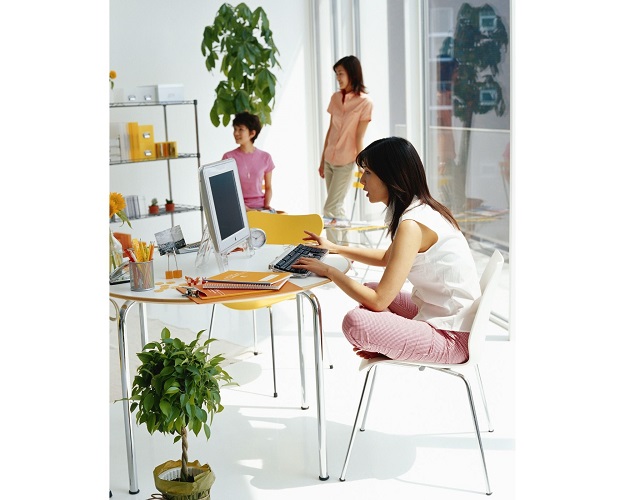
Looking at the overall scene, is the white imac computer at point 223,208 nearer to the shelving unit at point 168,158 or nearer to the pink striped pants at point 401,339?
the pink striped pants at point 401,339

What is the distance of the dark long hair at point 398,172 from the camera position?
9.73 feet

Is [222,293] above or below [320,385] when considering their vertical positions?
above

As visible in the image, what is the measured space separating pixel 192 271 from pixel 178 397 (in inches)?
29.2

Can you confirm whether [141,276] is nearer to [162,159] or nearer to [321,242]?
[321,242]

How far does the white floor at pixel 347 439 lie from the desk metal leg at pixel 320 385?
0.22 ft

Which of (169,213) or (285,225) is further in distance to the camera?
(169,213)

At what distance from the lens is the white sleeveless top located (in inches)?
115

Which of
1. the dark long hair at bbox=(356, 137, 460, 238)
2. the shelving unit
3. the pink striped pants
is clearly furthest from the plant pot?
the shelving unit

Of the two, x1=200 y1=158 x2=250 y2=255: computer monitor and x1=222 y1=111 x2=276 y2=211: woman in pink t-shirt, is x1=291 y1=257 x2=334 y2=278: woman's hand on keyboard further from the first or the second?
x1=222 y1=111 x2=276 y2=211: woman in pink t-shirt

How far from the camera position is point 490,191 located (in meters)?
4.87

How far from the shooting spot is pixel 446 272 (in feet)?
9.64

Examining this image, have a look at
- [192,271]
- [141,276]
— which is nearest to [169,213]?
[192,271]
